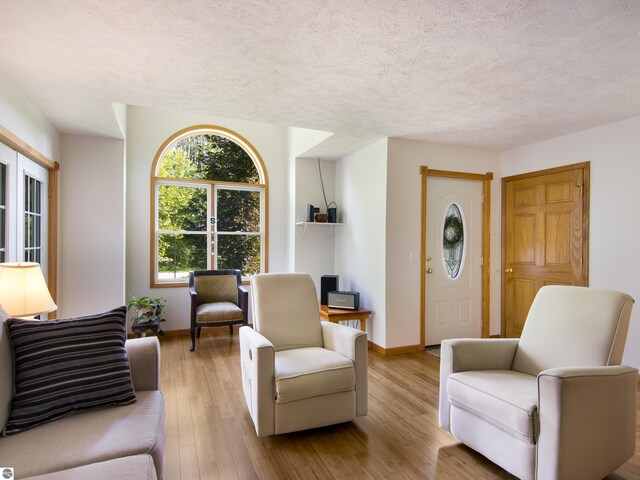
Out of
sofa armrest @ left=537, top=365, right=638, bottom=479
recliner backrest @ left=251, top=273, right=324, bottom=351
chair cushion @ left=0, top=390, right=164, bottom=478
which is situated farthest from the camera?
recliner backrest @ left=251, top=273, right=324, bottom=351

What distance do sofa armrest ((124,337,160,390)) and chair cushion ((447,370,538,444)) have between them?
164 centimetres

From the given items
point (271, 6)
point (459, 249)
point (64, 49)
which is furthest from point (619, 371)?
point (64, 49)

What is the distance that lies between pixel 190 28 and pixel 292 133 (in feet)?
10.5

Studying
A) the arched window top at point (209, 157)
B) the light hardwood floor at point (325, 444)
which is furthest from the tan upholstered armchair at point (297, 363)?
the arched window top at point (209, 157)

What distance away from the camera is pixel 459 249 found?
4.51 metres

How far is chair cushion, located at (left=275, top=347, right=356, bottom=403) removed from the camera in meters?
2.20

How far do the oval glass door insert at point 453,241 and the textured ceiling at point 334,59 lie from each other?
1.22 m

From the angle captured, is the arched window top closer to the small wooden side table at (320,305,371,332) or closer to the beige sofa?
the small wooden side table at (320,305,371,332)

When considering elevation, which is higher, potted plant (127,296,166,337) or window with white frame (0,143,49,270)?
window with white frame (0,143,49,270)

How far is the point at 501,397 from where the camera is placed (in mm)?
1875

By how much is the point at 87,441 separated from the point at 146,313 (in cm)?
319

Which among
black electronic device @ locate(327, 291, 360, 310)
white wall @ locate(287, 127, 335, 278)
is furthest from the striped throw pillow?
white wall @ locate(287, 127, 335, 278)

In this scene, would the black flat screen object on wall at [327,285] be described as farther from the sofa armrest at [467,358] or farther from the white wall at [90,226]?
the sofa armrest at [467,358]

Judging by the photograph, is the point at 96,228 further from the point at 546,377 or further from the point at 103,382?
the point at 546,377
